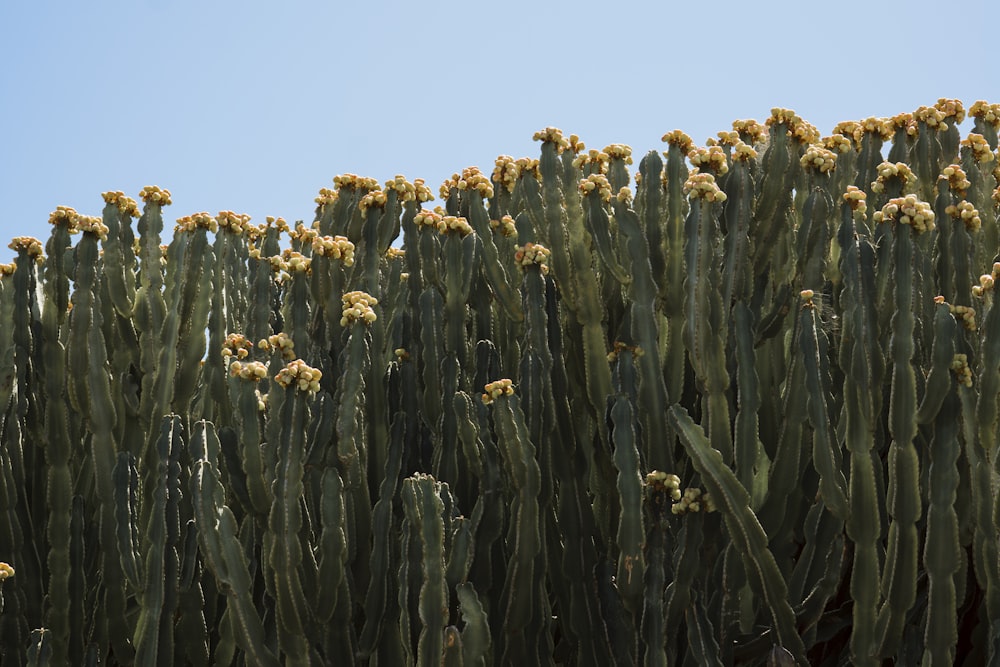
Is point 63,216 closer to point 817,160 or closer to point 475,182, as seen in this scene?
point 475,182

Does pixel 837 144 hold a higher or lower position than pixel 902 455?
higher

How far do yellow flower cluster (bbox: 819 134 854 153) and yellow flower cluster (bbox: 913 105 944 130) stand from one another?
0.38 meters

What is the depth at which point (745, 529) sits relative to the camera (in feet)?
10.4

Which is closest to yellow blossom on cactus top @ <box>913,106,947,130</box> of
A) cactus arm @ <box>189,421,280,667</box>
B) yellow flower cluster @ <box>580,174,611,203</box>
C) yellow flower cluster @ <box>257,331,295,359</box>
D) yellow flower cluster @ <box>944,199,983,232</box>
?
yellow flower cluster @ <box>944,199,983,232</box>

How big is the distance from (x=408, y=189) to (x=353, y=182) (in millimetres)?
375

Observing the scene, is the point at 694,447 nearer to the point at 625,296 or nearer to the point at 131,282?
the point at 625,296

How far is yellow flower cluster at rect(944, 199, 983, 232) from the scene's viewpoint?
3.62 m

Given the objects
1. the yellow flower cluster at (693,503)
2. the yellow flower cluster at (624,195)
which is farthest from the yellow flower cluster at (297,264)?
the yellow flower cluster at (693,503)

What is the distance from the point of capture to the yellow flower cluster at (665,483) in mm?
3240

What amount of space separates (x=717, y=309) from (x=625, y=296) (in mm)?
607

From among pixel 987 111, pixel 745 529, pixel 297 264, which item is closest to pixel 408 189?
pixel 297 264

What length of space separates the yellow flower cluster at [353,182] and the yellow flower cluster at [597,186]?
43.4 inches

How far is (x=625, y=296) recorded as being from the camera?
3.95m

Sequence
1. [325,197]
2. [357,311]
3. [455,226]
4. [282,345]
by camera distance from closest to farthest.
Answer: [357,311] → [282,345] → [455,226] → [325,197]
